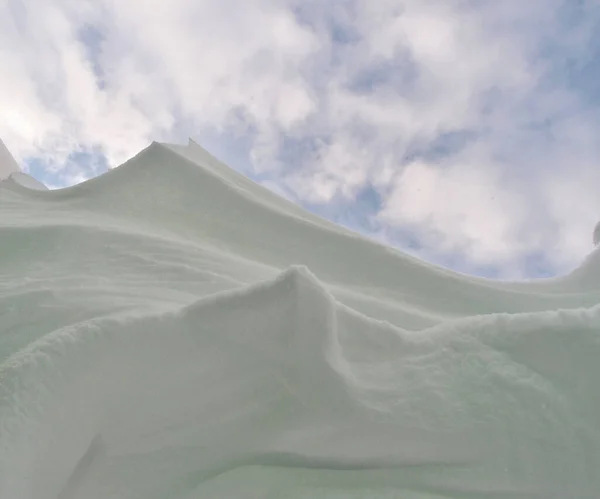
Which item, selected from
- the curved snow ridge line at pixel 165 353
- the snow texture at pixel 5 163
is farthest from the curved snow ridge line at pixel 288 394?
the snow texture at pixel 5 163

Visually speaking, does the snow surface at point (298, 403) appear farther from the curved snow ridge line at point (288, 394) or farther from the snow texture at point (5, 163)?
the snow texture at point (5, 163)

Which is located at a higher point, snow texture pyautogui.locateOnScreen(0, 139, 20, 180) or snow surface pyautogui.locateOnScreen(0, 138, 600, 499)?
snow texture pyautogui.locateOnScreen(0, 139, 20, 180)

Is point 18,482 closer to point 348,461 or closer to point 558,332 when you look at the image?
point 348,461

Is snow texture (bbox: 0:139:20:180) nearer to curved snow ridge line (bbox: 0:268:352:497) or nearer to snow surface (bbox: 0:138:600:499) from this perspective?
snow surface (bbox: 0:138:600:499)

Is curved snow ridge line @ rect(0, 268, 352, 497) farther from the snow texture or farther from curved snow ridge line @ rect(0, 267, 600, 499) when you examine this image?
the snow texture

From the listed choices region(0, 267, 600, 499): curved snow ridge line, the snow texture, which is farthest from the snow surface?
the snow texture

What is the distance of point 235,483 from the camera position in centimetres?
133

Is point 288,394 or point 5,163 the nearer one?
point 288,394

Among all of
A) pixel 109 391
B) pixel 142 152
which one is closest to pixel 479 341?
pixel 109 391

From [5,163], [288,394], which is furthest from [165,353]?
[5,163]

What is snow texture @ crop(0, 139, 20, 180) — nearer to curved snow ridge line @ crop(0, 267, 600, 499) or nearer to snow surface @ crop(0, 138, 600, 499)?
snow surface @ crop(0, 138, 600, 499)

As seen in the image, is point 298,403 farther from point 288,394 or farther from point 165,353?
point 165,353

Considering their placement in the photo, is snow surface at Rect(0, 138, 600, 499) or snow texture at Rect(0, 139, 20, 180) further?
snow texture at Rect(0, 139, 20, 180)

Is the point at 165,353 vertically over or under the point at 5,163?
under
